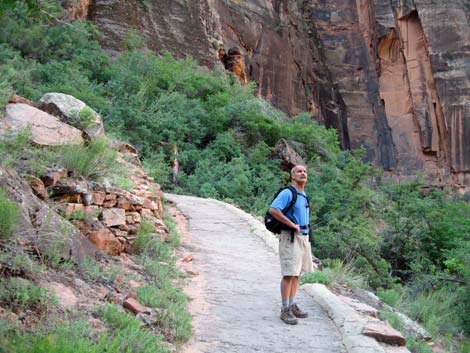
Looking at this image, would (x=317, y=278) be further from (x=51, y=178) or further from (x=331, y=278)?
(x=51, y=178)

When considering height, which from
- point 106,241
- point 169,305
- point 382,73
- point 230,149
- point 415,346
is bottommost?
point 415,346

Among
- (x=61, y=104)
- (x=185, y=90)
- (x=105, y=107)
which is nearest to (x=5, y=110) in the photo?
(x=61, y=104)

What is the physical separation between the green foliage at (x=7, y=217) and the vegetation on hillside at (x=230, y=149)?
8233mm

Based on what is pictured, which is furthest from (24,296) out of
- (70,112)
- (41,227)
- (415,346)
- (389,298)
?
(389,298)

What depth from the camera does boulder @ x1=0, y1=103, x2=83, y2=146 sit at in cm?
675

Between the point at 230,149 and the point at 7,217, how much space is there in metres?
14.2

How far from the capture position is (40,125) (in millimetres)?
7164

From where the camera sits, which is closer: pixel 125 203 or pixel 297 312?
pixel 297 312

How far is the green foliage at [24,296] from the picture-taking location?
3.65 meters

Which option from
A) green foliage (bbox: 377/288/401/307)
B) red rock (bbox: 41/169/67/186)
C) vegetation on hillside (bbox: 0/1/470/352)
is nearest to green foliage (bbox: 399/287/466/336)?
green foliage (bbox: 377/288/401/307)

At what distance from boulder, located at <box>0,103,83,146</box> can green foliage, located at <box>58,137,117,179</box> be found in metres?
0.26

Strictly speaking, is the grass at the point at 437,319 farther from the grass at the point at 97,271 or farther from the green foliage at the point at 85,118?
the green foliage at the point at 85,118

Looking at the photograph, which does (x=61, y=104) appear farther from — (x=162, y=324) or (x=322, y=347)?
(x=322, y=347)

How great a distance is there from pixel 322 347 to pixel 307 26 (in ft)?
113
